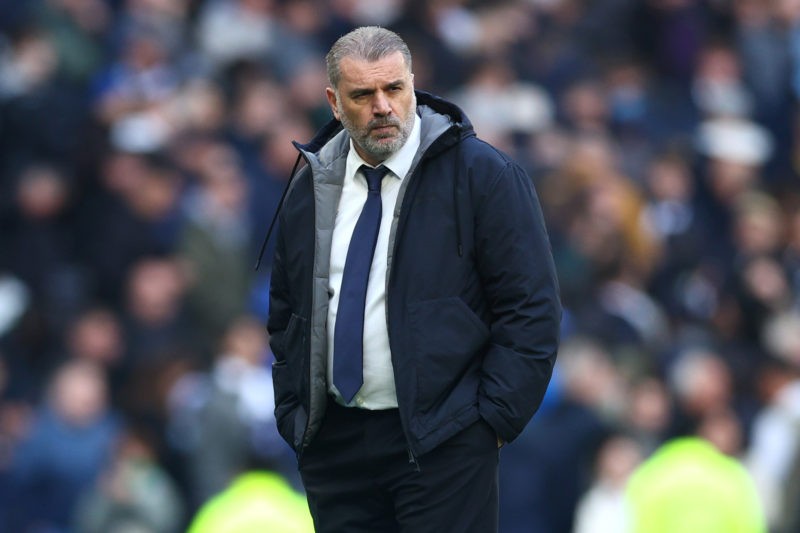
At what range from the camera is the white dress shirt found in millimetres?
4242

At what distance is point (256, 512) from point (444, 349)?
1.84 metres

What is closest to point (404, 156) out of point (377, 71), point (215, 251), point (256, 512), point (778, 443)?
point (377, 71)

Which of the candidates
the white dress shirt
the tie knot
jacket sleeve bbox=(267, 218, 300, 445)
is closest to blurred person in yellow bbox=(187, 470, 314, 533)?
jacket sleeve bbox=(267, 218, 300, 445)

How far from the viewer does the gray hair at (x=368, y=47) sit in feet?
13.8

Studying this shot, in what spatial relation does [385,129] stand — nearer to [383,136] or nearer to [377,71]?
[383,136]

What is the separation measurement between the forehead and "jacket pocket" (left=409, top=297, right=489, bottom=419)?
0.59m

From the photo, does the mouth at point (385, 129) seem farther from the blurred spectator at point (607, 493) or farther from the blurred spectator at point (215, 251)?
the blurred spectator at point (215, 251)

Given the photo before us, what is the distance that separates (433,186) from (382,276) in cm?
28

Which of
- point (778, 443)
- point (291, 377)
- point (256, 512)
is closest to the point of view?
point (291, 377)

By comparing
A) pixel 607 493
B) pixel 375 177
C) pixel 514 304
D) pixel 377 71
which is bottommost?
pixel 607 493

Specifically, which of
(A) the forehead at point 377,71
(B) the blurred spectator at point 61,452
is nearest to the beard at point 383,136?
(A) the forehead at point 377,71

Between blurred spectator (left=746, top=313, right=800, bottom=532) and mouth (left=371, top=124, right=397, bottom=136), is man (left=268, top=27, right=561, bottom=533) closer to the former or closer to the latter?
mouth (left=371, top=124, right=397, bottom=136)

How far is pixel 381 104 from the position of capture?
13.8 ft

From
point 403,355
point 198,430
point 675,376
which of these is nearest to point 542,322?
point 403,355
